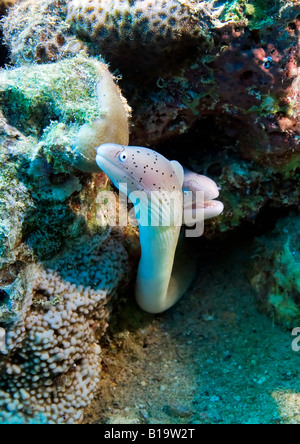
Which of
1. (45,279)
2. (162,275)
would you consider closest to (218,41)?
(162,275)

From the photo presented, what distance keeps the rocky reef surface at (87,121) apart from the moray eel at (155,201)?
0.15m

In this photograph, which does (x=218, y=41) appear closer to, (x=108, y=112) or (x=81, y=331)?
(x=108, y=112)

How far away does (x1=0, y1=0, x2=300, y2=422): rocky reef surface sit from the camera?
2146mm

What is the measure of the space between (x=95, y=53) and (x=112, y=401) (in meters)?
2.61

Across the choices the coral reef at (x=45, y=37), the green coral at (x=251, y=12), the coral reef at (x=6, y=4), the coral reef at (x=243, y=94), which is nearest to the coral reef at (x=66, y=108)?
the coral reef at (x=45, y=37)

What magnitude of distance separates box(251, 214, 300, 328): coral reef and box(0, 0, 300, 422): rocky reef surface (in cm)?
65

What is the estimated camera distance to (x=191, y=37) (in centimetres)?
229

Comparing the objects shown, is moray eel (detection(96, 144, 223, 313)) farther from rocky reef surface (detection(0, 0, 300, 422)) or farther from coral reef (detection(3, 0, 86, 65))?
coral reef (detection(3, 0, 86, 65))

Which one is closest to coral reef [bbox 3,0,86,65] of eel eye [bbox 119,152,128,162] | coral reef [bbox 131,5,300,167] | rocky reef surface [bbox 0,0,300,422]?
rocky reef surface [bbox 0,0,300,422]

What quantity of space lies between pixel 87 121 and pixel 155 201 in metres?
0.68

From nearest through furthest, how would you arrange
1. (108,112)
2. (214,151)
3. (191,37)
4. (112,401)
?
(108,112) → (191,37) → (112,401) → (214,151)

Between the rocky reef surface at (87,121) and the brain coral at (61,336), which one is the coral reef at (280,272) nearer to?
the rocky reef surface at (87,121)

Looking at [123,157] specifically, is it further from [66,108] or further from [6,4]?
[6,4]

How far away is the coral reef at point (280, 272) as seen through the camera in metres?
2.95
